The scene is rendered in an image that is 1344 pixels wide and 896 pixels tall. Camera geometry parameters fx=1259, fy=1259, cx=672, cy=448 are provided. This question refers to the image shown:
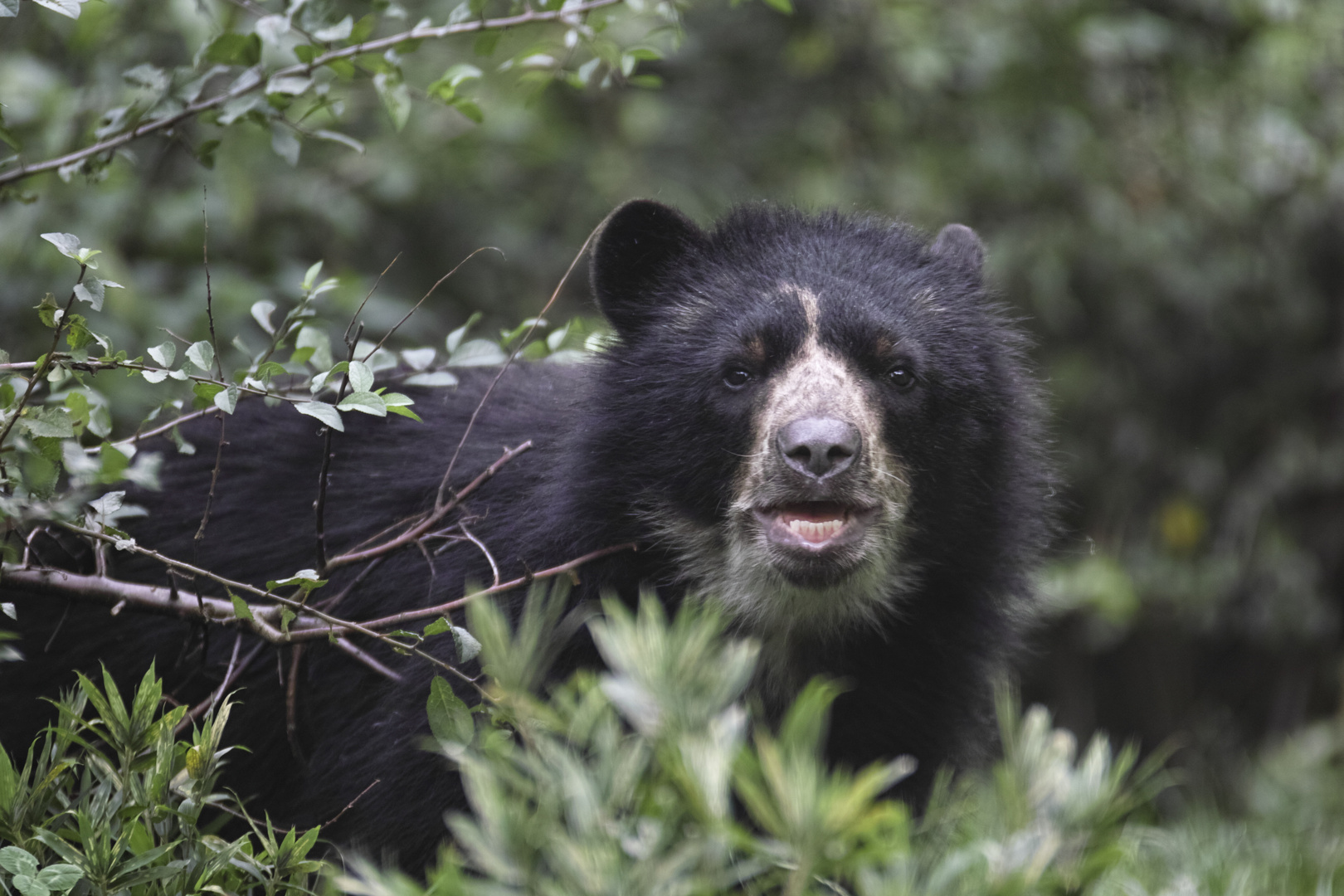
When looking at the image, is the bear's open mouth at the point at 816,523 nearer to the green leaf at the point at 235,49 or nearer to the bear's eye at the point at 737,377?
the bear's eye at the point at 737,377

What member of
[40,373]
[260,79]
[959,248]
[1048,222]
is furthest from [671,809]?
[1048,222]

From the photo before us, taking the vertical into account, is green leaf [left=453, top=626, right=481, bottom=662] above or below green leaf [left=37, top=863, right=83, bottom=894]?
above

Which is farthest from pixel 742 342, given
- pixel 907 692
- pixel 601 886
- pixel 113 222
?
pixel 113 222

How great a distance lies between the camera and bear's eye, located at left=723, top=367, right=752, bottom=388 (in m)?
3.26

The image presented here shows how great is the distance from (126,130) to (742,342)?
1.65m

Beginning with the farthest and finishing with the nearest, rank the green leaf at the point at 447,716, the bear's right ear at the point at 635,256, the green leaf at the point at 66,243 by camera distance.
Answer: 1. the bear's right ear at the point at 635,256
2. the green leaf at the point at 66,243
3. the green leaf at the point at 447,716

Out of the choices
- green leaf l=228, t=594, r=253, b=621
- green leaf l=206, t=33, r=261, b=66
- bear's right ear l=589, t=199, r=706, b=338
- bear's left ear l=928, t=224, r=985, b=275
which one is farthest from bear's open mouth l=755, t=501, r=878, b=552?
green leaf l=206, t=33, r=261, b=66

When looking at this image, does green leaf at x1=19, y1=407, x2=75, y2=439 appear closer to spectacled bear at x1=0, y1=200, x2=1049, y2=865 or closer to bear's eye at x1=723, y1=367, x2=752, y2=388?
spectacled bear at x1=0, y1=200, x2=1049, y2=865

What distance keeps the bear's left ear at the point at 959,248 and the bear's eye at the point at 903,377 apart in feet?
1.89

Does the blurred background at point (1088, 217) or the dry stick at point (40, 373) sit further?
the blurred background at point (1088, 217)

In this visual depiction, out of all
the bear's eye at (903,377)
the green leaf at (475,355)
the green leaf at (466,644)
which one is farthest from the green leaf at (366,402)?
the bear's eye at (903,377)

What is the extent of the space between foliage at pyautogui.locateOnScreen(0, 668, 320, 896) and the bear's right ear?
64.4 inches

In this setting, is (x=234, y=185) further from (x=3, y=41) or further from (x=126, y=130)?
(x=126, y=130)

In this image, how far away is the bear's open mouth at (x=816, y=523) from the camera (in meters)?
3.07
